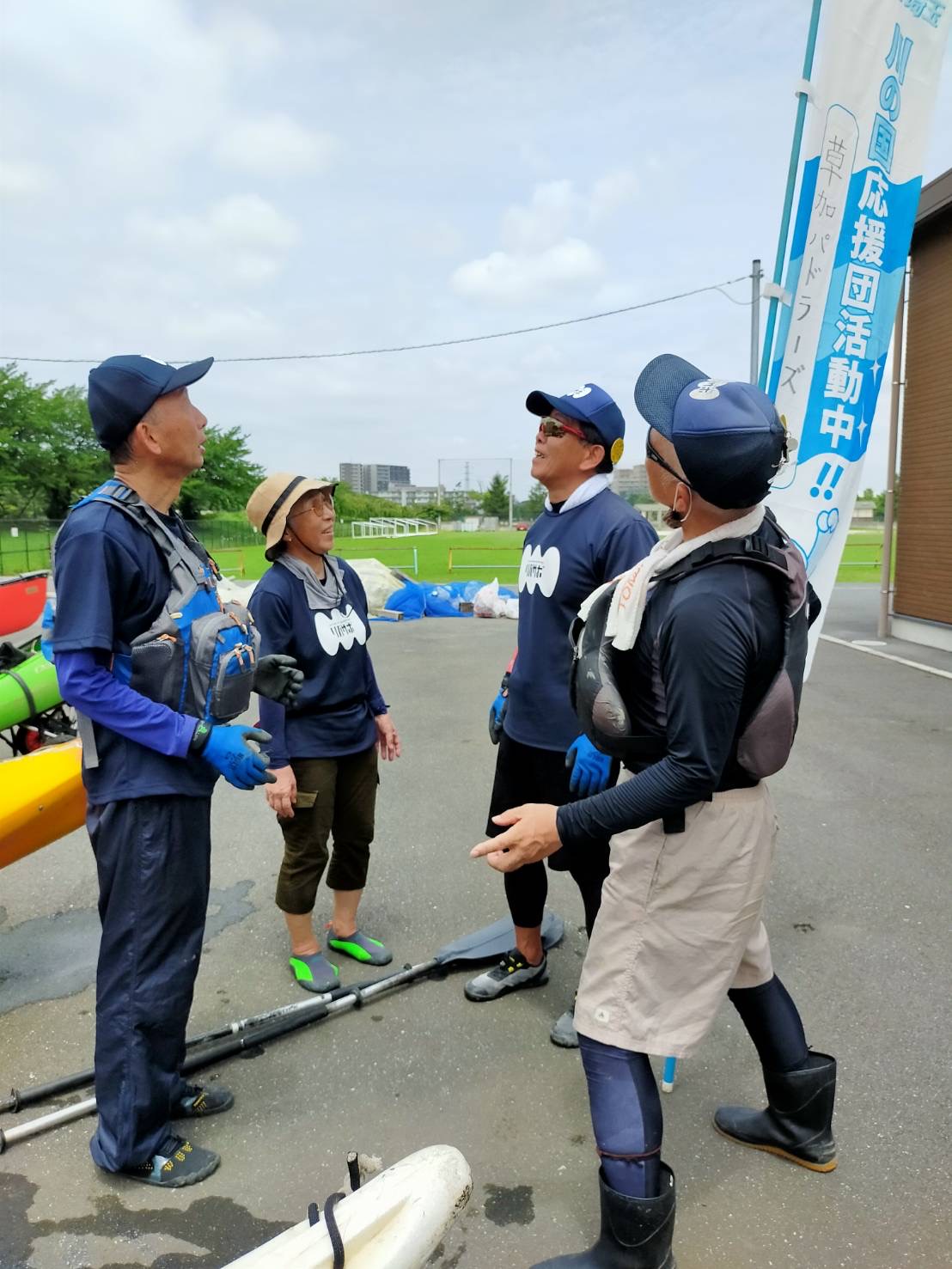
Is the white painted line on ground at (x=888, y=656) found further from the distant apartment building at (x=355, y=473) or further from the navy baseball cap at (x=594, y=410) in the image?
the distant apartment building at (x=355, y=473)

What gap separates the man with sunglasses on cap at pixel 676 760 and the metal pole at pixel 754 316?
1938 centimetres

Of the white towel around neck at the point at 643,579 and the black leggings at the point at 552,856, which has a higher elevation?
the white towel around neck at the point at 643,579

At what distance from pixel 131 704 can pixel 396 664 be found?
26.7 ft

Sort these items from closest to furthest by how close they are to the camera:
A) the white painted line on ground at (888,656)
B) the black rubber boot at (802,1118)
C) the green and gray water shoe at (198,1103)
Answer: the black rubber boot at (802,1118) → the green and gray water shoe at (198,1103) → the white painted line on ground at (888,656)

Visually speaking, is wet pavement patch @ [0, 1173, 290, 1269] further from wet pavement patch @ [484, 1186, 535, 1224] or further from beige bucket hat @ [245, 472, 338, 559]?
beige bucket hat @ [245, 472, 338, 559]

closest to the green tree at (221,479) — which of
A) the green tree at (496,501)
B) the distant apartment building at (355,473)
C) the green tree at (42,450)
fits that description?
the green tree at (42,450)

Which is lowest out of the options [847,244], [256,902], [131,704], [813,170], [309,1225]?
[256,902]

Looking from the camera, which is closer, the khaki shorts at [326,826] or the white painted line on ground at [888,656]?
the khaki shorts at [326,826]

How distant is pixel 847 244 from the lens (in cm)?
605

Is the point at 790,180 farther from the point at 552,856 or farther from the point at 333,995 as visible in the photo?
the point at 333,995

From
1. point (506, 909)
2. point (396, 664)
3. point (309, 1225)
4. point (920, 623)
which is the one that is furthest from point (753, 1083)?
point (920, 623)

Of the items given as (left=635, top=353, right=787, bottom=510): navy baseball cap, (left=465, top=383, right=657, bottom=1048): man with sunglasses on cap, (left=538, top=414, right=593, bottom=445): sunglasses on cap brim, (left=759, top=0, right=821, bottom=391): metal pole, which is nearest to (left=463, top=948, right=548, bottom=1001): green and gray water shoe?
(left=465, top=383, right=657, bottom=1048): man with sunglasses on cap

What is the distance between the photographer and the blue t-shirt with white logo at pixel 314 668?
2.99 meters

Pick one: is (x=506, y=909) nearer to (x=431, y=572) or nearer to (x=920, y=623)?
(x=920, y=623)
